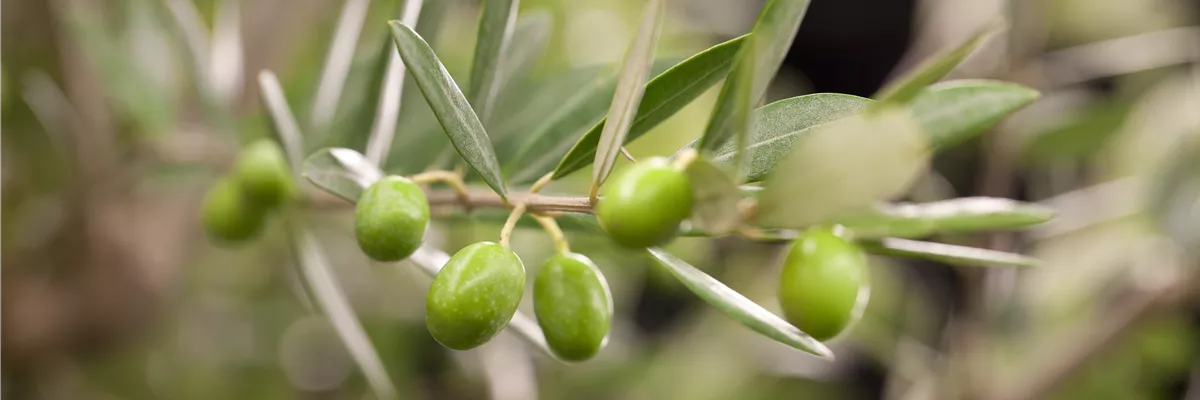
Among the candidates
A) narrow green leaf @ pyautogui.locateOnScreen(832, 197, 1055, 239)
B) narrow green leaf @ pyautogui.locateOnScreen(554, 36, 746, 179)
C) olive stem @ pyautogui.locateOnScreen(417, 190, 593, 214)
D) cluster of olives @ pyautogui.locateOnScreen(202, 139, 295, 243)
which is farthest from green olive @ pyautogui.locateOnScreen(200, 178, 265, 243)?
narrow green leaf @ pyautogui.locateOnScreen(832, 197, 1055, 239)

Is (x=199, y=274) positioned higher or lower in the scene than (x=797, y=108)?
lower

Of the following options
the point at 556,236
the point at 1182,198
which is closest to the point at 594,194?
the point at 556,236

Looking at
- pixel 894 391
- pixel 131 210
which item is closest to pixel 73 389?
pixel 131 210

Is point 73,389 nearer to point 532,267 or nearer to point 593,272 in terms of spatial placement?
point 532,267

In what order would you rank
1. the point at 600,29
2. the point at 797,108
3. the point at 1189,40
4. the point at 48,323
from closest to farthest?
the point at 797,108 → the point at 48,323 → the point at 1189,40 → the point at 600,29

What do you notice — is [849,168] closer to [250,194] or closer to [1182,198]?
[250,194]
